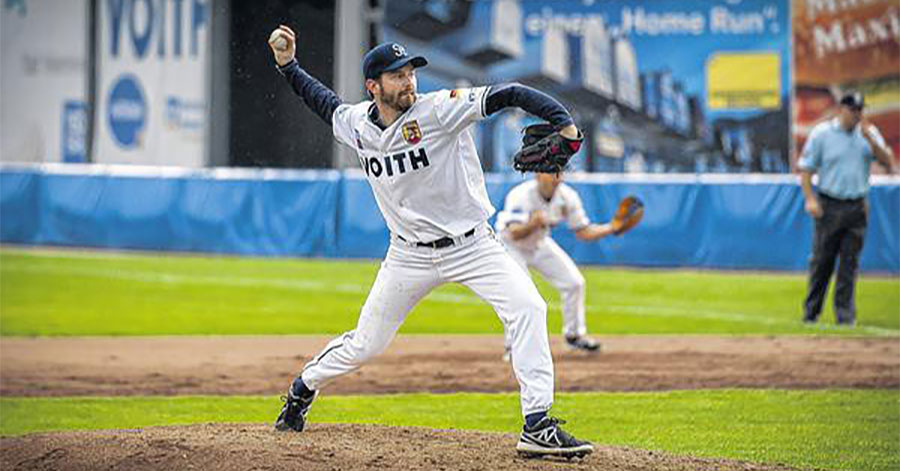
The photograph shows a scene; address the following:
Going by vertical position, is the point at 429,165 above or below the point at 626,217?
above

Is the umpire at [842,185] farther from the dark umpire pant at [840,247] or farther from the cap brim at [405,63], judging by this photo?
the cap brim at [405,63]

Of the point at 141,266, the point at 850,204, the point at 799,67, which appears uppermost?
the point at 799,67

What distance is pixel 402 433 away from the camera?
7641 mm

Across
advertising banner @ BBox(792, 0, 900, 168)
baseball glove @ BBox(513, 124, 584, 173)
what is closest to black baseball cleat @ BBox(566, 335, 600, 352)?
baseball glove @ BBox(513, 124, 584, 173)

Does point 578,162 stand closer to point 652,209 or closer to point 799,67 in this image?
point 799,67

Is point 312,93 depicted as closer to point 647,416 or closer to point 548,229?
point 647,416

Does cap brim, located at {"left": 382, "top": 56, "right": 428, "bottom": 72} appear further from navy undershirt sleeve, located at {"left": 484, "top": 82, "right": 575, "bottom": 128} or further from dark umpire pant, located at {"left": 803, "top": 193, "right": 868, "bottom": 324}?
dark umpire pant, located at {"left": 803, "top": 193, "right": 868, "bottom": 324}

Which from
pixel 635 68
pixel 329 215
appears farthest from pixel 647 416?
pixel 635 68

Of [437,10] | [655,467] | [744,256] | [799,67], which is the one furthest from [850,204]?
[437,10]

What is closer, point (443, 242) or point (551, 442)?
point (551, 442)

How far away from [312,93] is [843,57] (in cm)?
2089

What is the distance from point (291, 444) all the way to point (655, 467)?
5.60ft

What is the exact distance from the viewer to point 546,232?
→ 11.9 meters

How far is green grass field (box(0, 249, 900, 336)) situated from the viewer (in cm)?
1456
